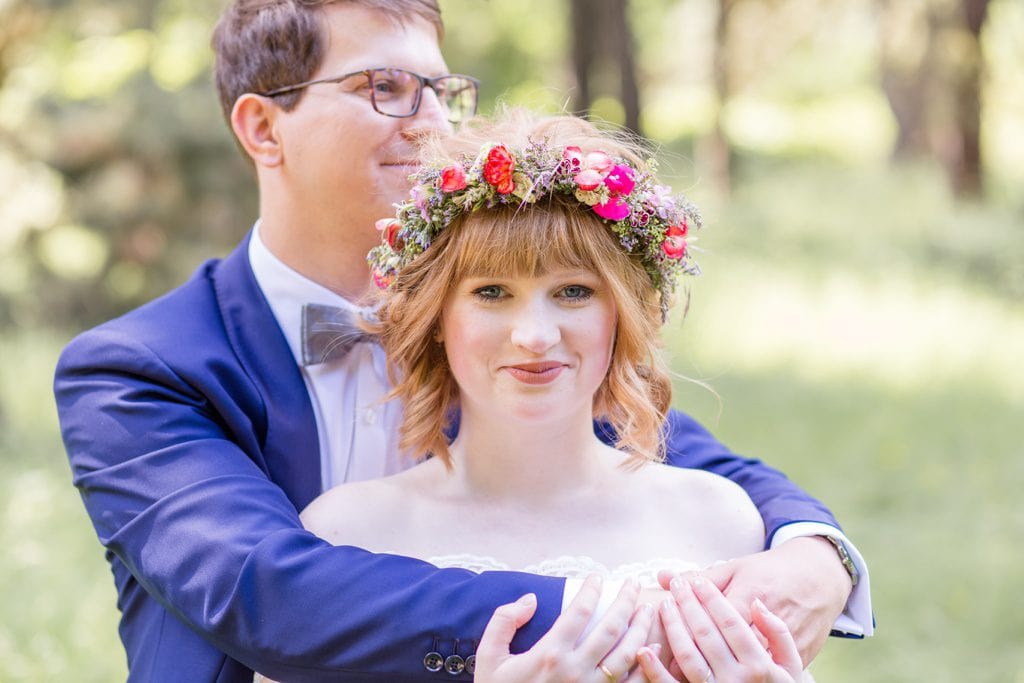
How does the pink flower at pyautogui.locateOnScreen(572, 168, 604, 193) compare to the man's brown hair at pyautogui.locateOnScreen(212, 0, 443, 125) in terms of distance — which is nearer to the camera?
the pink flower at pyautogui.locateOnScreen(572, 168, 604, 193)

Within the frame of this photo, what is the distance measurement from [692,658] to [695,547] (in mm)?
524

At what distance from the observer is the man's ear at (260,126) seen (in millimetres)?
→ 3510

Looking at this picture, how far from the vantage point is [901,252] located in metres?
14.2

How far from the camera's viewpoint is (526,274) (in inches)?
102

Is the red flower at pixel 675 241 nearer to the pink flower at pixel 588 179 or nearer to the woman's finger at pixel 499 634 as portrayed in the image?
the pink flower at pixel 588 179

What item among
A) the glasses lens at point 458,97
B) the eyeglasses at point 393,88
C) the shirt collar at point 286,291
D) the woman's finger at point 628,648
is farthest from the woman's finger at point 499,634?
the glasses lens at point 458,97

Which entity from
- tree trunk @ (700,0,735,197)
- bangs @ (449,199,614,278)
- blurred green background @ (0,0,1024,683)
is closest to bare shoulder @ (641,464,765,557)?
blurred green background @ (0,0,1024,683)

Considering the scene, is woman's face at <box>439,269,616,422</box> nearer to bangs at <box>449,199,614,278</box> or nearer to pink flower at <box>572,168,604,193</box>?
bangs at <box>449,199,614,278</box>

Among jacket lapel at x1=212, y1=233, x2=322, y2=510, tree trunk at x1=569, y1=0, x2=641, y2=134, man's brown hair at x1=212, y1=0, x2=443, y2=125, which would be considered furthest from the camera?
tree trunk at x1=569, y1=0, x2=641, y2=134

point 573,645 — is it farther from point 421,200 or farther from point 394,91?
point 394,91

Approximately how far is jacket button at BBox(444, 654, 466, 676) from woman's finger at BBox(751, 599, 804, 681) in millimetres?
622

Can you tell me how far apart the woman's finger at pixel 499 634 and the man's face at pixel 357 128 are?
1414 millimetres

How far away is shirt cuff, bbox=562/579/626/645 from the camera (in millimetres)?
2376

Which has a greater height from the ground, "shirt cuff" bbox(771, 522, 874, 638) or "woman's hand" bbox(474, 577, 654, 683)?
"woman's hand" bbox(474, 577, 654, 683)
